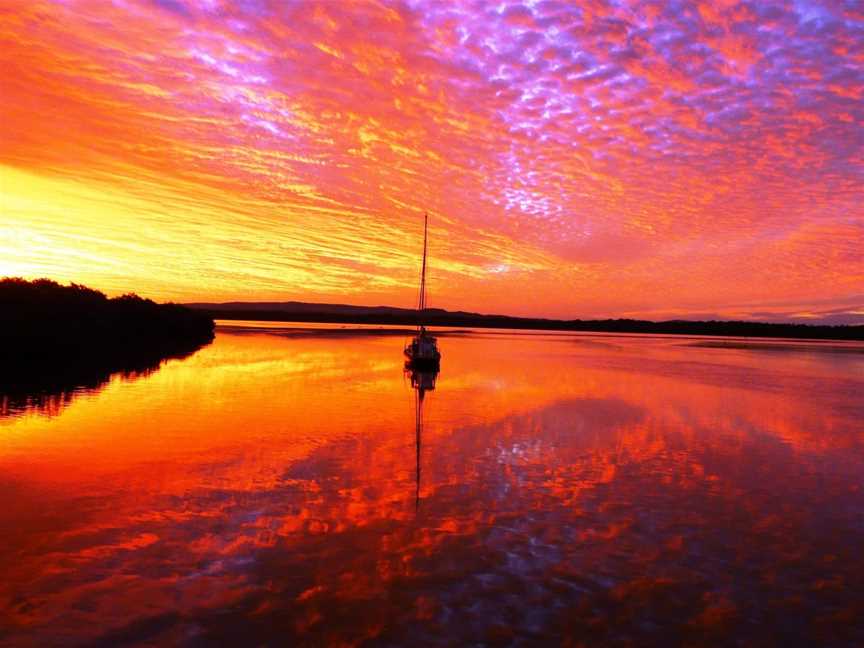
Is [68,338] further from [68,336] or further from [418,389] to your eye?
[418,389]

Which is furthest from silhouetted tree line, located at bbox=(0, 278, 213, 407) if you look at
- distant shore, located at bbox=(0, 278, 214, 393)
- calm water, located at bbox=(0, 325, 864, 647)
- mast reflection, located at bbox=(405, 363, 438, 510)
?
mast reflection, located at bbox=(405, 363, 438, 510)

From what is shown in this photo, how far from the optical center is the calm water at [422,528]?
810cm

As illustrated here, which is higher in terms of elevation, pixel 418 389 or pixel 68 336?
pixel 68 336

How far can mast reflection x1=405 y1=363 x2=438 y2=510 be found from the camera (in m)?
17.2

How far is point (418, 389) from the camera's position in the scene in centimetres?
3541

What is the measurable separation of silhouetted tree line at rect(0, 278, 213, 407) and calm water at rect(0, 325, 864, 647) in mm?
8397

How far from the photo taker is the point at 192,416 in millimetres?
24266

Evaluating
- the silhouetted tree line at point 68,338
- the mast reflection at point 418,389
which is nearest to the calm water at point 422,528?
the mast reflection at point 418,389

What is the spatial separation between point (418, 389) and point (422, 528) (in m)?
23.6

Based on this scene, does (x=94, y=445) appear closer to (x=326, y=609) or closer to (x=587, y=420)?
(x=326, y=609)

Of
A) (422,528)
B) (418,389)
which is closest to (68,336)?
(418,389)

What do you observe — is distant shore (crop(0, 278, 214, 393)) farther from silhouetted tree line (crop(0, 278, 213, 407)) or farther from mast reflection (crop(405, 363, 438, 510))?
mast reflection (crop(405, 363, 438, 510))

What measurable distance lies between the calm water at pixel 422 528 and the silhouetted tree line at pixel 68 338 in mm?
8397

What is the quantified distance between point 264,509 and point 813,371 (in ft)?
192
